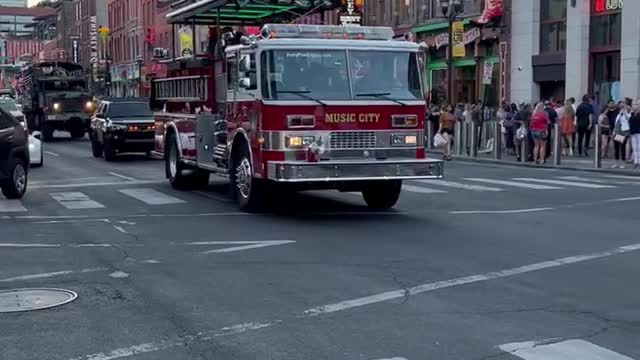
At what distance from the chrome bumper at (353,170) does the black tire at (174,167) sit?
577 centimetres

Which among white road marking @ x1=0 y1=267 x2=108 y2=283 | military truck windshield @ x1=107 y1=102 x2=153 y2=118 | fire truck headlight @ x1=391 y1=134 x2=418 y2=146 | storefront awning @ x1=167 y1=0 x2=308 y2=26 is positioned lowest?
white road marking @ x1=0 y1=267 x2=108 y2=283

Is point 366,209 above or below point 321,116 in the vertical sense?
below

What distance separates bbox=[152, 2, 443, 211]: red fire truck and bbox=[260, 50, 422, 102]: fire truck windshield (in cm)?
1

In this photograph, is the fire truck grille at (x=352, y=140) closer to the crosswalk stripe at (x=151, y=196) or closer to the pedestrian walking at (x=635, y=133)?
the crosswalk stripe at (x=151, y=196)

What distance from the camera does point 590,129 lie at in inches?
1199

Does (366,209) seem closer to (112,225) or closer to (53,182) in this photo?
(112,225)

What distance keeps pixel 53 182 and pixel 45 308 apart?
46.0 feet

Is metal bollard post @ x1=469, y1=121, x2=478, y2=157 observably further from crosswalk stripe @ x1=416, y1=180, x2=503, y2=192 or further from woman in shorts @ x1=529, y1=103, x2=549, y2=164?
crosswalk stripe @ x1=416, y1=180, x2=503, y2=192

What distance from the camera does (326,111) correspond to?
47.2ft

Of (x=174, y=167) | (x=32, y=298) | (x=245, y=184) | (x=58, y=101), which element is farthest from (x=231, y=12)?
(x=58, y=101)

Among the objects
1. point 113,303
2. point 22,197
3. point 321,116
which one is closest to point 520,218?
point 321,116

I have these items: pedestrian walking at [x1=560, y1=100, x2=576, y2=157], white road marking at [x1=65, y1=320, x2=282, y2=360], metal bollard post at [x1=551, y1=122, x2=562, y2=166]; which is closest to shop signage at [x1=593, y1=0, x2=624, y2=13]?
pedestrian walking at [x1=560, y1=100, x2=576, y2=157]

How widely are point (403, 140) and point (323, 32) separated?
1.98 metres

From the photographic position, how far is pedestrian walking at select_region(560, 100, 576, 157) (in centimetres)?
2989
